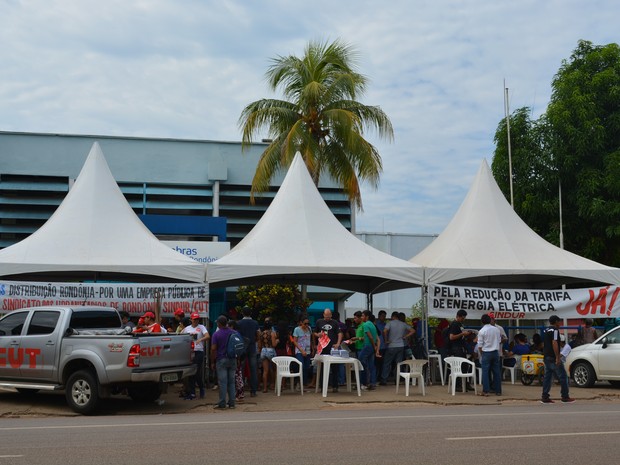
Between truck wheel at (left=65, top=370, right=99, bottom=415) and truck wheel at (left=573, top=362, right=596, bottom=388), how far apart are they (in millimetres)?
11417

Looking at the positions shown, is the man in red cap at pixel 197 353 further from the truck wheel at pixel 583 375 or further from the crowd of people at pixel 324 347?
the truck wheel at pixel 583 375

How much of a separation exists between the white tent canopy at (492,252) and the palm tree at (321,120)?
14.5 ft

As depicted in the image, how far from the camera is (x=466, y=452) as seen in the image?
8625mm

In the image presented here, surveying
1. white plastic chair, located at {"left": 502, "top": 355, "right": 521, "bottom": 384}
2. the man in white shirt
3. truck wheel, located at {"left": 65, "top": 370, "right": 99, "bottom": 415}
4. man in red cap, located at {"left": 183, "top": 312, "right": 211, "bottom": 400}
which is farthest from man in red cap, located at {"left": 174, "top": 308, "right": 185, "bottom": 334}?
white plastic chair, located at {"left": 502, "top": 355, "right": 521, "bottom": 384}

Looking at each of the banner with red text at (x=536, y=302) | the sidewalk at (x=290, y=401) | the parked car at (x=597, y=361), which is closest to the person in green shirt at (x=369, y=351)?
the sidewalk at (x=290, y=401)

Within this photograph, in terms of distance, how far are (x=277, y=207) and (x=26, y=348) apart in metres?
7.96

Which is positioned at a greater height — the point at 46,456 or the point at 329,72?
the point at 329,72

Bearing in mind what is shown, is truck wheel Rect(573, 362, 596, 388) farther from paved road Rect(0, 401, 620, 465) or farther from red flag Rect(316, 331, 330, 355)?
red flag Rect(316, 331, 330, 355)

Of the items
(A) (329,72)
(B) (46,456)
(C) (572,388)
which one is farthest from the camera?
(A) (329,72)

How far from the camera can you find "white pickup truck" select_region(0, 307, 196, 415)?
43.3 ft

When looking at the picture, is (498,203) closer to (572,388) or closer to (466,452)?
(572,388)

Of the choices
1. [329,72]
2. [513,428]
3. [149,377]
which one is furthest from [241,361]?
[329,72]

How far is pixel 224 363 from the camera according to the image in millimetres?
14453

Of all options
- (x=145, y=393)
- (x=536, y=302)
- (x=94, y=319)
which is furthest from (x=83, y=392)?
(x=536, y=302)
